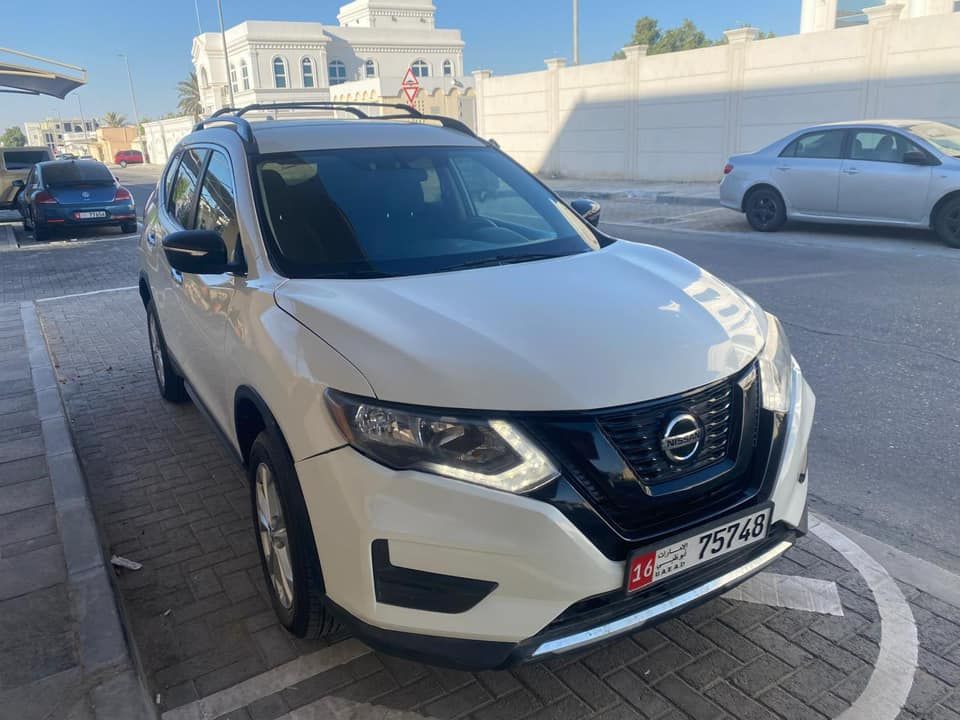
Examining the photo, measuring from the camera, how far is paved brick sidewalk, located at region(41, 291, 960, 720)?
2.55 m

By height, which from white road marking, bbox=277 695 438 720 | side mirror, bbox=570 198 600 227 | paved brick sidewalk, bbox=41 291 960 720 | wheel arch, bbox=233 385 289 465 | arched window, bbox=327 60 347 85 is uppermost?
arched window, bbox=327 60 347 85

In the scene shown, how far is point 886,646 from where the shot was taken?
9.05 ft

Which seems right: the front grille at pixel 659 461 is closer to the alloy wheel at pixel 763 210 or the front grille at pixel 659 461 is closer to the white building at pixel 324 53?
the alloy wheel at pixel 763 210

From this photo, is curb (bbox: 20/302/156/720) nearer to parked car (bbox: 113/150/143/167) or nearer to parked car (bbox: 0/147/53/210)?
parked car (bbox: 0/147/53/210)

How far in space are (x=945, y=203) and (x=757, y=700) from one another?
990cm

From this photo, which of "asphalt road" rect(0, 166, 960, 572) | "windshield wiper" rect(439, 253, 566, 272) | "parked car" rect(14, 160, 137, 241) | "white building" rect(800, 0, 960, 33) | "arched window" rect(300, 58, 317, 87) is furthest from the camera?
"arched window" rect(300, 58, 317, 87)

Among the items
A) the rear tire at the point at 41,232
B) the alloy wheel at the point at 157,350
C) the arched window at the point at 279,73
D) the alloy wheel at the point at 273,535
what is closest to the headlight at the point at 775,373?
the alloy wheel at the point at 273,535

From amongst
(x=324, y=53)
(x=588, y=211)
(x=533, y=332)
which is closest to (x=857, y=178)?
(x=588, y=211)

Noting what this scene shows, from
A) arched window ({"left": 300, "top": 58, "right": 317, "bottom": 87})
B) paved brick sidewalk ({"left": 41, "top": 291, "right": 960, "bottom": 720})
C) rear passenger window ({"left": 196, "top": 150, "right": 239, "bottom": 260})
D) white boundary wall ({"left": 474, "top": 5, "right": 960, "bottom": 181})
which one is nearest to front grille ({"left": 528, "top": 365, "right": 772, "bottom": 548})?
paved brick sidewalk ({"left": 41, "top": 291, "right": 960, "bottom": 720})

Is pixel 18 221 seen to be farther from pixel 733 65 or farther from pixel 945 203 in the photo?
pixel 945 203

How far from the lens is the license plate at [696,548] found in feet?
7.33

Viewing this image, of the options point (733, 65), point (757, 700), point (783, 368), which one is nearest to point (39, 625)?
point (757, 700)

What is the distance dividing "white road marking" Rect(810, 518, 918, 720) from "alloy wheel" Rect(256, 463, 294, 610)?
190cm

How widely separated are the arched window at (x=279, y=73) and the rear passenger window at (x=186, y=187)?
61.0 metres
